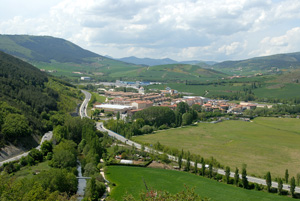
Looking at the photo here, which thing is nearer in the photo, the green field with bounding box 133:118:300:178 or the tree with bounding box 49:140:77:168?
the tree with bounding box 49:140:77:168

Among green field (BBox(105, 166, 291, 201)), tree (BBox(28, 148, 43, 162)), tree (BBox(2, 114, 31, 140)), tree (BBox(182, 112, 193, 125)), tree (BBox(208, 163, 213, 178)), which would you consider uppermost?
tree (BBox(2, 114, 31, 140))

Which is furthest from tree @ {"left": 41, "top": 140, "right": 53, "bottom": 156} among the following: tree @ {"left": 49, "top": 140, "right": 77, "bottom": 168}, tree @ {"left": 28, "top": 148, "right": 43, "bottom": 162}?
tree @ {"left": 49, "top": 140, "right": 77, "bottom": 168}

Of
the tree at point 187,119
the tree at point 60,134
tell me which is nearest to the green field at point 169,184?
the tree at point 60,134

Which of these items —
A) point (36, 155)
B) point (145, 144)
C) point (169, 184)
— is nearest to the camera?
point (169, 184)

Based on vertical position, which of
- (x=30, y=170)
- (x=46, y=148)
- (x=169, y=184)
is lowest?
(x=169, y=184)

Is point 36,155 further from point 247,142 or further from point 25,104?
point 247,142

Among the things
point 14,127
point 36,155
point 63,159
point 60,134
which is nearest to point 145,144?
point 60,134

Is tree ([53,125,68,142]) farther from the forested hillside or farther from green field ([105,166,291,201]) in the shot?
green field ([105,166,291,201])
